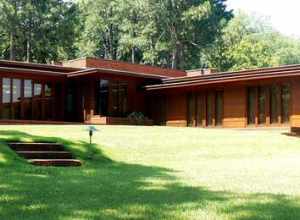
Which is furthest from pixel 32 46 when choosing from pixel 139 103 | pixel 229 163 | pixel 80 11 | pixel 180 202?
pixel 180 202

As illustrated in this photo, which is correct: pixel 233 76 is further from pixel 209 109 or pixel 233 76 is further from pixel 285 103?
pixel 209 109

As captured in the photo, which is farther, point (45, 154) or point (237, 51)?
point (237, 51)

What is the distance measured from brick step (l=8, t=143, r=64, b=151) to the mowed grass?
306 millimetres

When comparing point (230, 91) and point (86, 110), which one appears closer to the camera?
point (230, 91)

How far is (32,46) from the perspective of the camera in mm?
48094

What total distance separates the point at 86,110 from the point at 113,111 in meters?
1.39

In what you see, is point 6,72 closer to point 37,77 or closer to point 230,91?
point 37,77

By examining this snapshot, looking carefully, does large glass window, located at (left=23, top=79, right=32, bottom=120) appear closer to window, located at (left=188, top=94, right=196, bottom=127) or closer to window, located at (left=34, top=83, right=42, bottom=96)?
window, located at (left=34, top=83, right=42, bottom=96)

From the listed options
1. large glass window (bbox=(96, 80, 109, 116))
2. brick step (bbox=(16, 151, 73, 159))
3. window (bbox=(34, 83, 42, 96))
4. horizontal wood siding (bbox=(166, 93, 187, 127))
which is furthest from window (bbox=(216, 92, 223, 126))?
brick step (bbox=(16, 151, 73, 159))

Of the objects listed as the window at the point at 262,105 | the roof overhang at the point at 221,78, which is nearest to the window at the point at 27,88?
the roof overhang at the point at 221,78

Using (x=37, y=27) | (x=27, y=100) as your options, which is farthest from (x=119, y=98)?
(x=37, y=27)

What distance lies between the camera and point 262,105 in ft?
79.8

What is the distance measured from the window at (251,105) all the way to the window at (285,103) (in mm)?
1528

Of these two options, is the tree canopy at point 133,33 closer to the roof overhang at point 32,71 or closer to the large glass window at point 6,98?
the roof overhang at point 32,71
